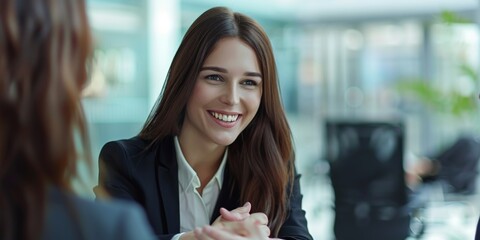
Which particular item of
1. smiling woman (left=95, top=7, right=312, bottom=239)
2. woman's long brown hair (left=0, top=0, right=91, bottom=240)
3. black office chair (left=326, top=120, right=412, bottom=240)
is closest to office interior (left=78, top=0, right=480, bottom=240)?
black office chair (left=326, top=120, right=412, bottom=240)

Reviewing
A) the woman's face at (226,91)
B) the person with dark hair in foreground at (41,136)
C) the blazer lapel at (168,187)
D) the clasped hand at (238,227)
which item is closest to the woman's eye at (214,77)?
the woman's face at (226,91)

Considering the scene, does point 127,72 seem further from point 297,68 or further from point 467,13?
point 467,13

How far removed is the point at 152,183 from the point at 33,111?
3.23 feet

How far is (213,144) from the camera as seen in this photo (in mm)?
1928

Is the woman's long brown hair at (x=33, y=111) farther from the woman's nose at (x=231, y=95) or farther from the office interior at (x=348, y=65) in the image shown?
the office interior at (x=348, y=65)

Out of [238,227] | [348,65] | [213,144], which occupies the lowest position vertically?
[238,227]

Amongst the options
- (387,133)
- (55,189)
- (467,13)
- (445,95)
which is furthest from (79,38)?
(467,13)

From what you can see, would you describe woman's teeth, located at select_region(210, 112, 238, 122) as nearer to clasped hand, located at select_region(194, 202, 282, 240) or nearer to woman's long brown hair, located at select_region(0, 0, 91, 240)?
clasped hand, located at select_region(194, 202, 282, 240)

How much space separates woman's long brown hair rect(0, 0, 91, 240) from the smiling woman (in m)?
0.87

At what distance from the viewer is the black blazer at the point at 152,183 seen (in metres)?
1.82

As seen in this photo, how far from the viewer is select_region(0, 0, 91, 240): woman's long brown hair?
88 centimetres

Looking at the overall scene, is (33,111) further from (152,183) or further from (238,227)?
(152,183)

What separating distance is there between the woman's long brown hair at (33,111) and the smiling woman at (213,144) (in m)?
0.87

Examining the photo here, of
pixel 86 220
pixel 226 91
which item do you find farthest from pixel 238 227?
pixel 86 220
